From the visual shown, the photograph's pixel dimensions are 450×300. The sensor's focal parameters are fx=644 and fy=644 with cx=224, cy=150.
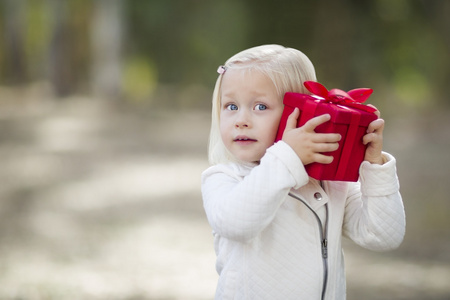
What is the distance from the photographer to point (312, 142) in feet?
6.21

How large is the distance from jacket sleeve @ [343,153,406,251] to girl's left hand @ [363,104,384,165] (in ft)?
0.08

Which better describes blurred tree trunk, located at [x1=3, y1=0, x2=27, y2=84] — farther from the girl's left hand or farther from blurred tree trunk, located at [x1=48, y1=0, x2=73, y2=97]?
the girl's left hand

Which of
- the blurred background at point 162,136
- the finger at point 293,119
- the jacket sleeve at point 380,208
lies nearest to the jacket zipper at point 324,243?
the jacket sleeve at point 380,208

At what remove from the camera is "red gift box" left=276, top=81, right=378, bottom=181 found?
191cm

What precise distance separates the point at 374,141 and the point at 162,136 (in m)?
12.6

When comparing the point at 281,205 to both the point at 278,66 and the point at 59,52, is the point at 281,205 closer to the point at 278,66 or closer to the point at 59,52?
the point at 278,66

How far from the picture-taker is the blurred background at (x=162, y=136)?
496cm

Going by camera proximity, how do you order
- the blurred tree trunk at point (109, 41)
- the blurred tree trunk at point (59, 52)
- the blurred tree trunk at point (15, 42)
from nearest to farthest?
the blurred tree trunk at point (59, 52) < the blurred tree trunk at point (109, 41) < the blurred tree trunk at point (15, 42)

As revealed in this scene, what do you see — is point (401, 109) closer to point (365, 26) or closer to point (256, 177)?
point (365, 26)

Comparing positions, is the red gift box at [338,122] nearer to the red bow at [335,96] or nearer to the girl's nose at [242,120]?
the red bow at [335,96]

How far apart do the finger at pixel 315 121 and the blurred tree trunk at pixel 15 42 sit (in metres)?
25.5

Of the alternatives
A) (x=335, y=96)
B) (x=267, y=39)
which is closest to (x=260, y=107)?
(x=335, y=96)

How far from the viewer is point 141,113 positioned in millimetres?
19453

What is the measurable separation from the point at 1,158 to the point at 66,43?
1229 cm
